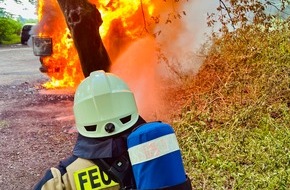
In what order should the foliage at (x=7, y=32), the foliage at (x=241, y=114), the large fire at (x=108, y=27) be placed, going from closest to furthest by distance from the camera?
the foliage at (x=241, y=114), the large fire at (x=108, y=27), the foliage at (x=7, y=32)

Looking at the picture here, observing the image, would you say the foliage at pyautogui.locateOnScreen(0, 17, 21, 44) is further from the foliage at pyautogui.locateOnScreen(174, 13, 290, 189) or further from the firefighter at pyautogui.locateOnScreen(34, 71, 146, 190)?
the firefighter at pyautogui.locateOnScreen(34, 71, 146, 190)

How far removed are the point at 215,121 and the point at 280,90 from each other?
1184mm

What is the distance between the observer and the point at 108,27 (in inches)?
348

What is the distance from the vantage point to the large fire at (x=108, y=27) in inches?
348

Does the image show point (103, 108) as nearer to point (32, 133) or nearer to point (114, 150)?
point (114, 150)

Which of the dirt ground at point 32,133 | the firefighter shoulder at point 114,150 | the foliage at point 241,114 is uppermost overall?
the firefighter shoulder at point 114,150

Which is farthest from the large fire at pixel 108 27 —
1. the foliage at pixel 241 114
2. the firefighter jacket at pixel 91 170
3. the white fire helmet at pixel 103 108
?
the firefighter jacket at pixel 91 170

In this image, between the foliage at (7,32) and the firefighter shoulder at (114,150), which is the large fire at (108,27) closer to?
the firefighter shoulder at (114,150)

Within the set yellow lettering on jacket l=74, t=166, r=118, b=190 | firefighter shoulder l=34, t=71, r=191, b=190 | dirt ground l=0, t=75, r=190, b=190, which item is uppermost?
firefighter shoulder l=34, t=71, r=191, b=190

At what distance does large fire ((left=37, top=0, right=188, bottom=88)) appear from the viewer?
29.0 feet

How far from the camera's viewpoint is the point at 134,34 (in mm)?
9164

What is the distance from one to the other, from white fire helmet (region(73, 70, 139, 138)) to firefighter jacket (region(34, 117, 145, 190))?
0.07 m

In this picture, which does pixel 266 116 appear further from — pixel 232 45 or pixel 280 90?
pixel 232 45

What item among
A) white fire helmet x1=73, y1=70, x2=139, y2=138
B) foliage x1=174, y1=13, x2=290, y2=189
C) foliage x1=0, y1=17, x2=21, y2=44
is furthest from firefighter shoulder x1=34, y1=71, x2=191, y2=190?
foliage x1=0, y1=17, x2=21, y2=44
